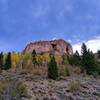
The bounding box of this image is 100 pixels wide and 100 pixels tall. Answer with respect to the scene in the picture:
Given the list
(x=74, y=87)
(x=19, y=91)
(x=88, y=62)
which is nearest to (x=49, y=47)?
(x=88, y=62)

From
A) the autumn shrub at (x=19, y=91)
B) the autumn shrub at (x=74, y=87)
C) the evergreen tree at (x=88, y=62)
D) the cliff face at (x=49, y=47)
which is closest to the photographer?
the autumn shrub at (x=19, y=91)

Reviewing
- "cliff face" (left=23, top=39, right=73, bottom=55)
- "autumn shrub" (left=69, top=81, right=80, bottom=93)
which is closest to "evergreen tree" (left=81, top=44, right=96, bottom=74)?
"autumn shrub" (left=69, top=81, right=80, bottom=93)

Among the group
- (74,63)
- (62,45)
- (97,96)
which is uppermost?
(62,45)

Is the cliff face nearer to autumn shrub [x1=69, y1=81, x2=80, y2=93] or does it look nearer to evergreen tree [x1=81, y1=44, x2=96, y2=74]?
evergreen tree [x1=81, y1=44, x2=96, y2=74]

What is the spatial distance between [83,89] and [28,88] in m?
3.36

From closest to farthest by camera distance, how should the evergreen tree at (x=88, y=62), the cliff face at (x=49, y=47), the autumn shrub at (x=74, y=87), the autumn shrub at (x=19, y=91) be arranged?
1. the autumn shrub at (x=19, y=91)
2. the autumn shrub at (x=74, y=87)
3. the evergreen tree at (x=88, y=62)
4. the cliff face at (x=49, y=47)

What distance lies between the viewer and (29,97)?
14328mm

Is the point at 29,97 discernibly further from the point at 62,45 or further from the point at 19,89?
the point at 62,45

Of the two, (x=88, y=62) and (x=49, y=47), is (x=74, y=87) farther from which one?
(x=49, y=47)


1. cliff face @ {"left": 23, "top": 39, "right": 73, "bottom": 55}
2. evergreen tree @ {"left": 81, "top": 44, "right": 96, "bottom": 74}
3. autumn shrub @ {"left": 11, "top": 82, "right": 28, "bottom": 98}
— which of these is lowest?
autumn shrub @ {"left": 11, "top": 82, "right": 28, "bottom": 98}

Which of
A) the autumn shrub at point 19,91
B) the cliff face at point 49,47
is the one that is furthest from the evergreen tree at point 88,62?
the cliff face at point 49,47

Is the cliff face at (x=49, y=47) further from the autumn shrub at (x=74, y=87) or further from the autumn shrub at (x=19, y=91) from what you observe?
the autumn shrub at (x=19, y=91)

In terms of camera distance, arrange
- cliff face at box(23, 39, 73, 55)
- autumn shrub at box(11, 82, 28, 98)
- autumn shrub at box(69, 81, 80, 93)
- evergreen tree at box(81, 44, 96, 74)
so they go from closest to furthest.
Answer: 1. autumn shrub at box(11, 82, 28, 98)
2. autumn shrub at box(69, 81, 80, 93)
3. evergreen tree at box(81, 44, 96, 74)
4. cliff face at box(23, 39, 73, 55)

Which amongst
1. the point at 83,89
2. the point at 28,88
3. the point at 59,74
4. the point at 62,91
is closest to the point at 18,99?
the point at 28,88
